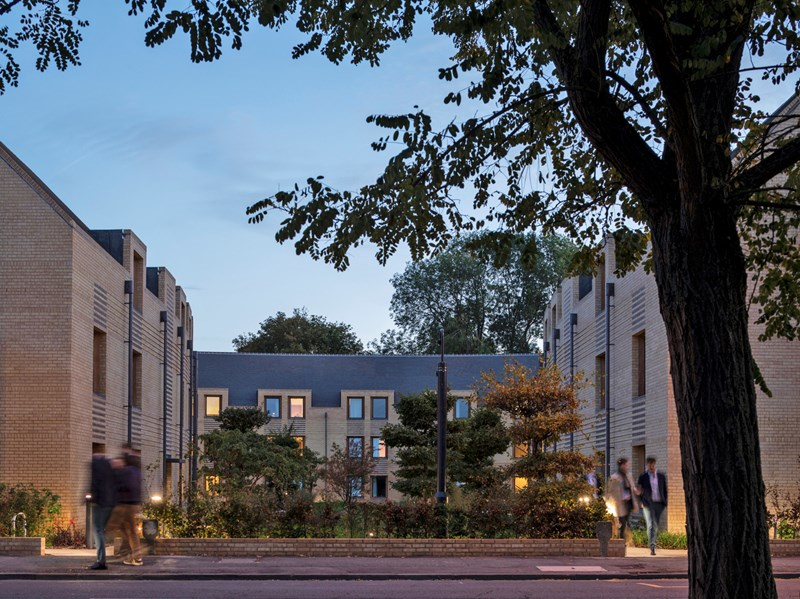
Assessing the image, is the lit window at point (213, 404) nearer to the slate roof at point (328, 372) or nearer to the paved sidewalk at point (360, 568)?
the slate roof at point (328, 372)

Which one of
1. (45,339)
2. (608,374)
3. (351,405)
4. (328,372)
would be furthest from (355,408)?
(45,339)

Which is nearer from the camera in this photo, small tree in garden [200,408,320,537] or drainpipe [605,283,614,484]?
small tree in garden [200,408,320,537]

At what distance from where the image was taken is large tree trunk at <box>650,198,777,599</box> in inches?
314

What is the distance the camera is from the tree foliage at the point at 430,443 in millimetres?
41156

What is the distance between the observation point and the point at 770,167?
879 cm

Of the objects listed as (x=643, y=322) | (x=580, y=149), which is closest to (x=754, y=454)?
(x=580, y=149)

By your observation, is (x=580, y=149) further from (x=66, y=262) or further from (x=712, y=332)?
(x=66, y=262)

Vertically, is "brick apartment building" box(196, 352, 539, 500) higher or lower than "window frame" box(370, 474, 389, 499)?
higher

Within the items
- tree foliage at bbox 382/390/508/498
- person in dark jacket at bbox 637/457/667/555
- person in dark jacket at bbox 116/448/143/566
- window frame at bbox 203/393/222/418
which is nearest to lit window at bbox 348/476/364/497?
Answer: tree foliage at bbox 382/390/508/498

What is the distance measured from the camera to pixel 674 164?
28.8 feet

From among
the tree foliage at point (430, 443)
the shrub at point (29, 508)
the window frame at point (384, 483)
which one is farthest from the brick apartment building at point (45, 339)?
the window frame at point (384, 483)

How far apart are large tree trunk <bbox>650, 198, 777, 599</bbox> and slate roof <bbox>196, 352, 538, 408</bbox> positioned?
175 feet

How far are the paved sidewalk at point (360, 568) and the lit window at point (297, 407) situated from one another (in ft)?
130

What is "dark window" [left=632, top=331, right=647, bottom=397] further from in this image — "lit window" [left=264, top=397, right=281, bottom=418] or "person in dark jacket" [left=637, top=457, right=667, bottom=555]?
"lit window" [left=264, top=397, right=281, bottom=418]
